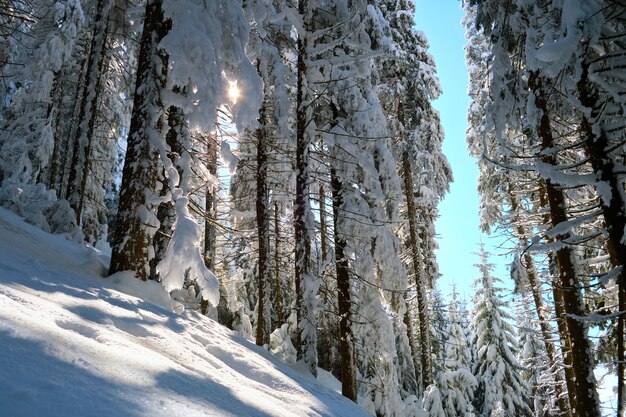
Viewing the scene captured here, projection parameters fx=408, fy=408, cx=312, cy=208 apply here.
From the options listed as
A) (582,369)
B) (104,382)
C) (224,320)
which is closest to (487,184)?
(582,369)

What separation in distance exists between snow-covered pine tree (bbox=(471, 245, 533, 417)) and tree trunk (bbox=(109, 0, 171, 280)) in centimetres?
2156

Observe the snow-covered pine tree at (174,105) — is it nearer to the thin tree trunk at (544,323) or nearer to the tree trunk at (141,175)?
the tree trunk at (141,175)

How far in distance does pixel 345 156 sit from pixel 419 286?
24.0 ft

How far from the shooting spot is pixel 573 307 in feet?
27.0

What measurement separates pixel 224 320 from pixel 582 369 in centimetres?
1602

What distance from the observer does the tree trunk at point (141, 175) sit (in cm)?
611

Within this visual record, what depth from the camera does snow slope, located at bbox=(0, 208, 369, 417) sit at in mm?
2080

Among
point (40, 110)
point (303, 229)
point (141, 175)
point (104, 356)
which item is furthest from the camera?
point (40, 110)

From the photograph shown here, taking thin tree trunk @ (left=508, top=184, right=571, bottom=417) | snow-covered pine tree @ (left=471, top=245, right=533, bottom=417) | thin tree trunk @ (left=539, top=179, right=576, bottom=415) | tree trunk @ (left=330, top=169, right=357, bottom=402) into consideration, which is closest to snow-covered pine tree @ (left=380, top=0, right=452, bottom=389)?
thin tree trunk @ (left=508, top=184, right=571, bottom=417)

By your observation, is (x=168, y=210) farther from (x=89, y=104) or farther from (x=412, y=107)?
(x=412, y=107)

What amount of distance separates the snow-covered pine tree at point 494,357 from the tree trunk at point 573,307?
15.6 metres

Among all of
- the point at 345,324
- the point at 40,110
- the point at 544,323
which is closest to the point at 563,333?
the point at 544,323

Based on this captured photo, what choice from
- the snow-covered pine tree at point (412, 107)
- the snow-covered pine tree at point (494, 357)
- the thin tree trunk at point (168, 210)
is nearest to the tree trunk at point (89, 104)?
the thin tree trunk at point (168, 210)

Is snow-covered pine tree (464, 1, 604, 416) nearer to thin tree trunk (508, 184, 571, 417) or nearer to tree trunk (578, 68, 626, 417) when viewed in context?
tree trunk (578, 68, 626, 417)
